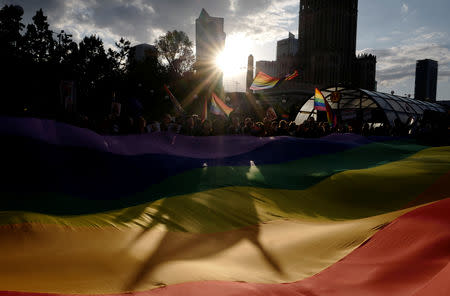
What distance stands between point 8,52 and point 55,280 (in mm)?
25209

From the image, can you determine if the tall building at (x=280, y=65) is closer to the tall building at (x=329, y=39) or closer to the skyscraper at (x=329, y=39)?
the tall building at (x=329, y=39)

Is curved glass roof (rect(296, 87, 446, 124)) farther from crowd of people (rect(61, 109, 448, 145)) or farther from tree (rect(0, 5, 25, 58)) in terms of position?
tree (rect(0, 5, 25, 58))

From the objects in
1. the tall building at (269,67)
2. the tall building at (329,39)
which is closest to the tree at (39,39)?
the tall building at (329,39)

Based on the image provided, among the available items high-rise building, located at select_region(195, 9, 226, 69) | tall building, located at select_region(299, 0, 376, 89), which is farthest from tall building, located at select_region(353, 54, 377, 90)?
high-rise building, located at select_region(195, 9, 226, 69)

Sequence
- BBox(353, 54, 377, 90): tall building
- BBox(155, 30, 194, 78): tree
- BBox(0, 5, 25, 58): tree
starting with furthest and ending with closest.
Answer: BBox(353, 54, 377, 90): tall building < BBox(155, 30, 194, 78): tree < BBox(0, 5, 25, 58): tree

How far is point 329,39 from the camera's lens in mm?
94500

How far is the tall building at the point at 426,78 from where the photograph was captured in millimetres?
188125

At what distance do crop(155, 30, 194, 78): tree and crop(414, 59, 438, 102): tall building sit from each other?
179246mm

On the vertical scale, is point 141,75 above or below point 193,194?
above

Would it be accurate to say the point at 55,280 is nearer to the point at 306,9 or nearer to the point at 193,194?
the point at 193,194

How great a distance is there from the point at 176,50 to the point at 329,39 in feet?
203

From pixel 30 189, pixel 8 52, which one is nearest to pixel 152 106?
pixel 8 52

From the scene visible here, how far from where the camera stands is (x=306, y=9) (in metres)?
97.1

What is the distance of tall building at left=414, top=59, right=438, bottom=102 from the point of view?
7407 inches
